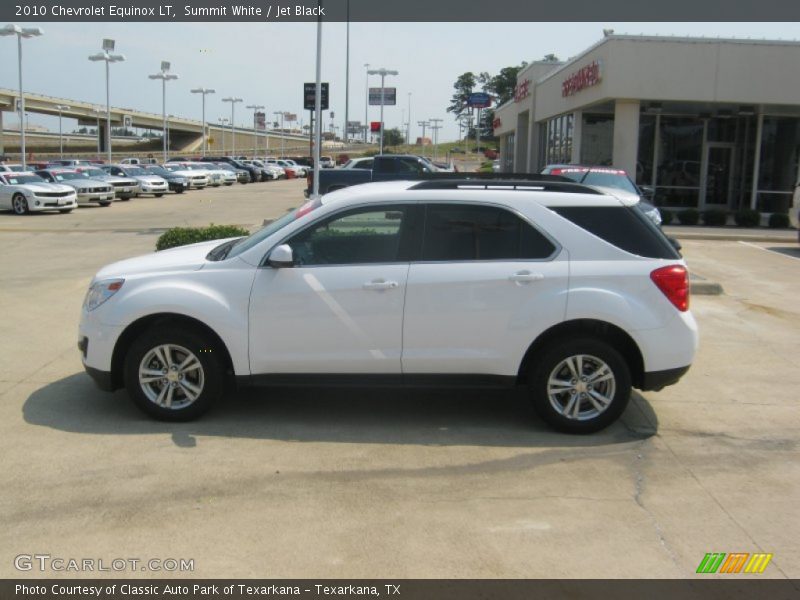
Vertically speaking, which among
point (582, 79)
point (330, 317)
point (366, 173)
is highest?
point (582, 79)

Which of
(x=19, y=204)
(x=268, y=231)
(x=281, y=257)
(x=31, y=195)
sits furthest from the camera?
(x=19, y=204)

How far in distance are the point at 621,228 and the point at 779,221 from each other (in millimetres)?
21435

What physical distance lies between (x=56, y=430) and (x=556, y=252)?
12.7ft

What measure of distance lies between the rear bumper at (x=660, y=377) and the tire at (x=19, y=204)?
25781mm

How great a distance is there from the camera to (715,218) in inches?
989

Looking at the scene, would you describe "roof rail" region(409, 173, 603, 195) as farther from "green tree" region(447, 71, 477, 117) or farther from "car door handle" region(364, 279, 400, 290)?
"green tree" region(447, 71, 477, 117)

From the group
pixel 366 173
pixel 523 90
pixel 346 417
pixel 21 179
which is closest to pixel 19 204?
pixel 21 179

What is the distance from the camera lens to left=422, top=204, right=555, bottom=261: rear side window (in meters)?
5.90

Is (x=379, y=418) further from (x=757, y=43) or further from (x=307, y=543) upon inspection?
(x=757, y=43)

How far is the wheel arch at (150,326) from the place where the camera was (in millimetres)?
5906

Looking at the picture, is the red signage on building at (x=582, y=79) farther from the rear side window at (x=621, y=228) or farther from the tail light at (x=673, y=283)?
the tail light at (x=673, y=283)

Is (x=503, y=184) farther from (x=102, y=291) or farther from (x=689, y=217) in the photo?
(x=689, y=217)

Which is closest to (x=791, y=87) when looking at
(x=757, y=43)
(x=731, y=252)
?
(x=757, y=43)
